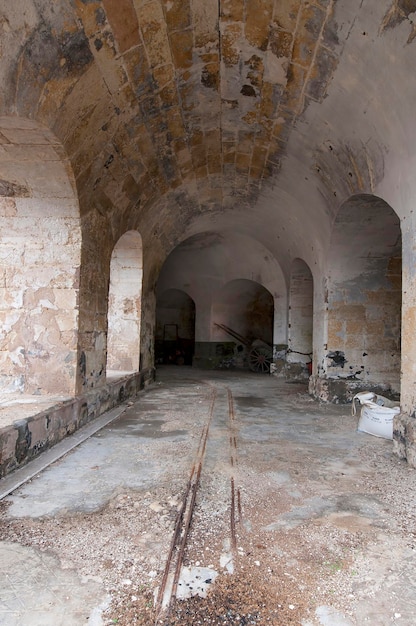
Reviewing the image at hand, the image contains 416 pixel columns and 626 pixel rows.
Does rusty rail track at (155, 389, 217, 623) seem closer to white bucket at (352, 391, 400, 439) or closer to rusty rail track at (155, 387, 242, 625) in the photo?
rusty rail track at (155, 387, 242, 625)

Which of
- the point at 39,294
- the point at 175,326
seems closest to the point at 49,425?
the point at 39,294

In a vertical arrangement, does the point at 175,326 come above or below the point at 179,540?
above

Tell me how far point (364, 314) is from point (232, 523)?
5420 mm

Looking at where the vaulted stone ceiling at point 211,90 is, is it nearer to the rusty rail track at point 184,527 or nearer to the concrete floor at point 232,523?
the concrete floor at point 232,523

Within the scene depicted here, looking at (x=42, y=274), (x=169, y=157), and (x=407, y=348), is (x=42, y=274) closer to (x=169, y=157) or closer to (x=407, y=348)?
(x=169, y=157)

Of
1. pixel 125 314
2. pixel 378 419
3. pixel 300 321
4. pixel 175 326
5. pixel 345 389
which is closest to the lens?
pixel 378 419

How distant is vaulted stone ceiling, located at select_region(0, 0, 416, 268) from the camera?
3135 millimetres

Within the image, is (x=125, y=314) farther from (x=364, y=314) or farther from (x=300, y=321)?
(x=300, y=321)

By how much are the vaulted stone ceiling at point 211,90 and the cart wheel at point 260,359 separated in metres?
7.56

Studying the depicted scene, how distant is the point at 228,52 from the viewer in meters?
4.07

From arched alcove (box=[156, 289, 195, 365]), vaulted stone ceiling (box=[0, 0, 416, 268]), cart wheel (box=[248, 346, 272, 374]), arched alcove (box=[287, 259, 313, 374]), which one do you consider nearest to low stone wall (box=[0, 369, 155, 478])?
vaulted stone ceiling (box=[0, 0, 416, 268])

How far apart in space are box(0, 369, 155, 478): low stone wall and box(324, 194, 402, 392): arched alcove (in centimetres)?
375

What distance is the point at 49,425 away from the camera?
13.0 ft

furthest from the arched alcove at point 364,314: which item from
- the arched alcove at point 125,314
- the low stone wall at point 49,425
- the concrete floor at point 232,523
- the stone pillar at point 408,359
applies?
the low stone wall at point 49,425
